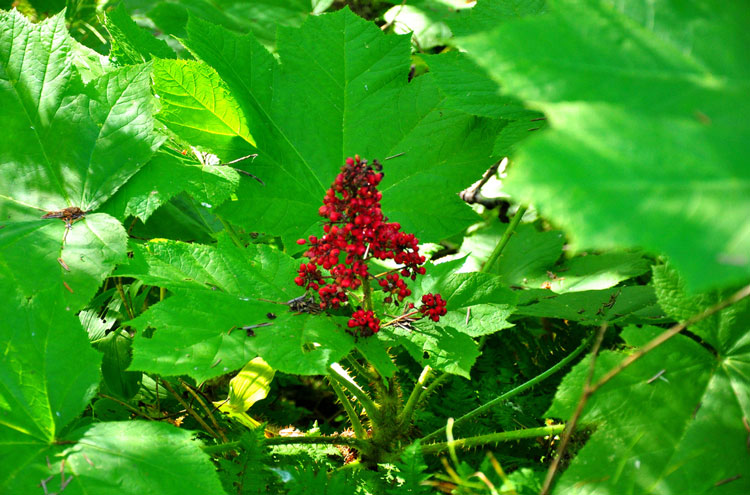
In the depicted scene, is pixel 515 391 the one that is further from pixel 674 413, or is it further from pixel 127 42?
pixel 127 42

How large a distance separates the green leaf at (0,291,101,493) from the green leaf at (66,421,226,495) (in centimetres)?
7

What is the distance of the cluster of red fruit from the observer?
1094 millimetres

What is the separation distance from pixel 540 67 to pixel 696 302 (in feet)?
2.11

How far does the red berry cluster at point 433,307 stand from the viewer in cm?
120

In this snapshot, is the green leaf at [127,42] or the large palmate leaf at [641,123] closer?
the large palmate leaf at [641,123]

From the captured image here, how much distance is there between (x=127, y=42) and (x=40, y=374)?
971mm

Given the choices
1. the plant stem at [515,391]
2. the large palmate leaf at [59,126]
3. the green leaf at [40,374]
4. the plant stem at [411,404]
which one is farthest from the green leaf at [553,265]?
the green leaf at [40,374]

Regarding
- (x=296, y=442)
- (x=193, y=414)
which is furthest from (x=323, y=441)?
(x=193, y=414)

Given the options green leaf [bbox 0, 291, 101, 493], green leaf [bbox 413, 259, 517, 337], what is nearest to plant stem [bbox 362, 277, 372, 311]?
green leaf [bbox 413, 259, 517, 337]

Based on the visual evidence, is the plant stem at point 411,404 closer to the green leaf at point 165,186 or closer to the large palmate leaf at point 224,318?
the large palmate leaf at point 224,318

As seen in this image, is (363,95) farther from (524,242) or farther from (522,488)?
(522,488)

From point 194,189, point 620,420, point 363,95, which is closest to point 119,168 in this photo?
point 194,189

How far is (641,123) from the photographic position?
62 cm

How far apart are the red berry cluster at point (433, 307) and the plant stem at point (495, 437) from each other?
275 mm
